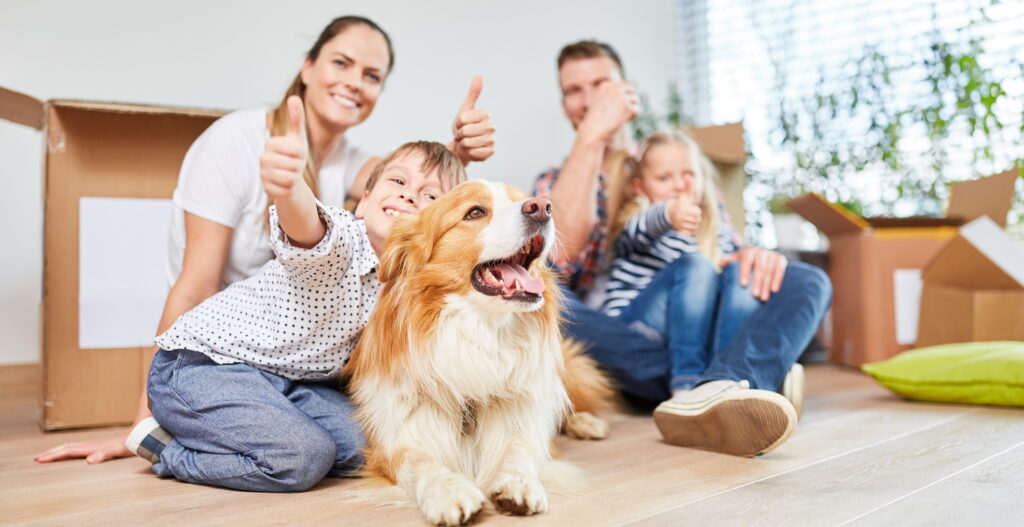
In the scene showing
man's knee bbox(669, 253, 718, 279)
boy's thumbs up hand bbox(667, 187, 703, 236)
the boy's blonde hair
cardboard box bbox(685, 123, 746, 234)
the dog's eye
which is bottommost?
man's knee bbox(669, 253, 718, 279)

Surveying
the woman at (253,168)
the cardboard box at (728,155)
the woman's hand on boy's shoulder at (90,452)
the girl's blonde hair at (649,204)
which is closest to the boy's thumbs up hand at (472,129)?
the woman at (253,168)

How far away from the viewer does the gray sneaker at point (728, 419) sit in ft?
5.09

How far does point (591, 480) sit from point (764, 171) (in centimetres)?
329

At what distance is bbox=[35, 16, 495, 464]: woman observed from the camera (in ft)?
5.73

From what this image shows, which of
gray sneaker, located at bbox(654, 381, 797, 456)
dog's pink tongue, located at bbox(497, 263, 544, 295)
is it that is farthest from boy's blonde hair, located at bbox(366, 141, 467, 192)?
gray sneaker, located at bbox(654, 381, 797, 456)

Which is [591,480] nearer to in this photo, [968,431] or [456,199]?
[456,199]

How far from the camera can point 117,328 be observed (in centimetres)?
224

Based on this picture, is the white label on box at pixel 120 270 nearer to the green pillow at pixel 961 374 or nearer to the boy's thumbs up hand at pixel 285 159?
the boy's thumbs up hand at pixel 285 159

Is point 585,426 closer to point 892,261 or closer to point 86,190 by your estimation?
point 86,190

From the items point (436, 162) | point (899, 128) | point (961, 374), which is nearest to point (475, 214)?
point (436, 162)

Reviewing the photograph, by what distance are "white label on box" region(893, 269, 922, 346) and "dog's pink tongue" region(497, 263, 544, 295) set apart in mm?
2480

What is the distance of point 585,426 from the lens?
197 cm

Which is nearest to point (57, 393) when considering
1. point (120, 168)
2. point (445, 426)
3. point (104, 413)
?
point (104, 413)

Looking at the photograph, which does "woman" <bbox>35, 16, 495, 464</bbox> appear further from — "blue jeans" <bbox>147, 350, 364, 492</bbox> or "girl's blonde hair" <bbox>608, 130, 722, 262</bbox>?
"girl's blonde hair" <bbox>608, 130, 722, 262</bbox>
